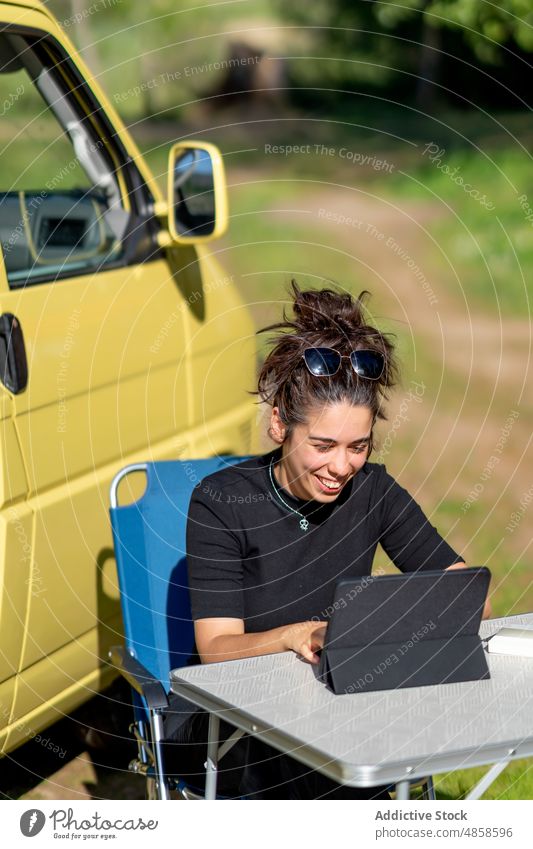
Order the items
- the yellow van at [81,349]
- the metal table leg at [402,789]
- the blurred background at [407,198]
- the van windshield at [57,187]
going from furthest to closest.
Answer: the blurred background at [407,198] → the van windshield at [57,187] → the yellow van at [81,349] → the metal table leg at [402,789]

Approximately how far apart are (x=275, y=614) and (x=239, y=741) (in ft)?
1.14

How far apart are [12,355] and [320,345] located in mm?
896

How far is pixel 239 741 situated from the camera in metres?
3.14

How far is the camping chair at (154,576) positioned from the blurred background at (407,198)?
837 mm

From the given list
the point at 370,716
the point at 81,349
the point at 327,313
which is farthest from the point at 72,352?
the point at 370,716

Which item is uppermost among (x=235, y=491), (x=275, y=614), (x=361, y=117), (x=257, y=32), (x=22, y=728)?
(x=257, y=32)

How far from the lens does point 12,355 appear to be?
3420mm

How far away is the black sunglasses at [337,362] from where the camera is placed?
10.2 feet

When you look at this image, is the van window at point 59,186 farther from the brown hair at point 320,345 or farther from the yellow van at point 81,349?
the brown hair at point 320,345

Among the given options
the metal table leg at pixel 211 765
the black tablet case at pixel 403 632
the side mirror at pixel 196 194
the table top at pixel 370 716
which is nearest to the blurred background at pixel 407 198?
the side mirror at pixel 196 194

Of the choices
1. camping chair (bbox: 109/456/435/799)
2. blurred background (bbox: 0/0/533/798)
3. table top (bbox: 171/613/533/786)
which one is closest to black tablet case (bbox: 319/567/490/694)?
table top (bbox: 171/613/533/786)

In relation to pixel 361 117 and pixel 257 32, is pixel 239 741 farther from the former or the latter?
pixel 257 32

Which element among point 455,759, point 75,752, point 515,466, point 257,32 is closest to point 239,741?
point 455,759

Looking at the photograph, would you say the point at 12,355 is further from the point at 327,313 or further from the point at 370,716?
the point at 370,716
